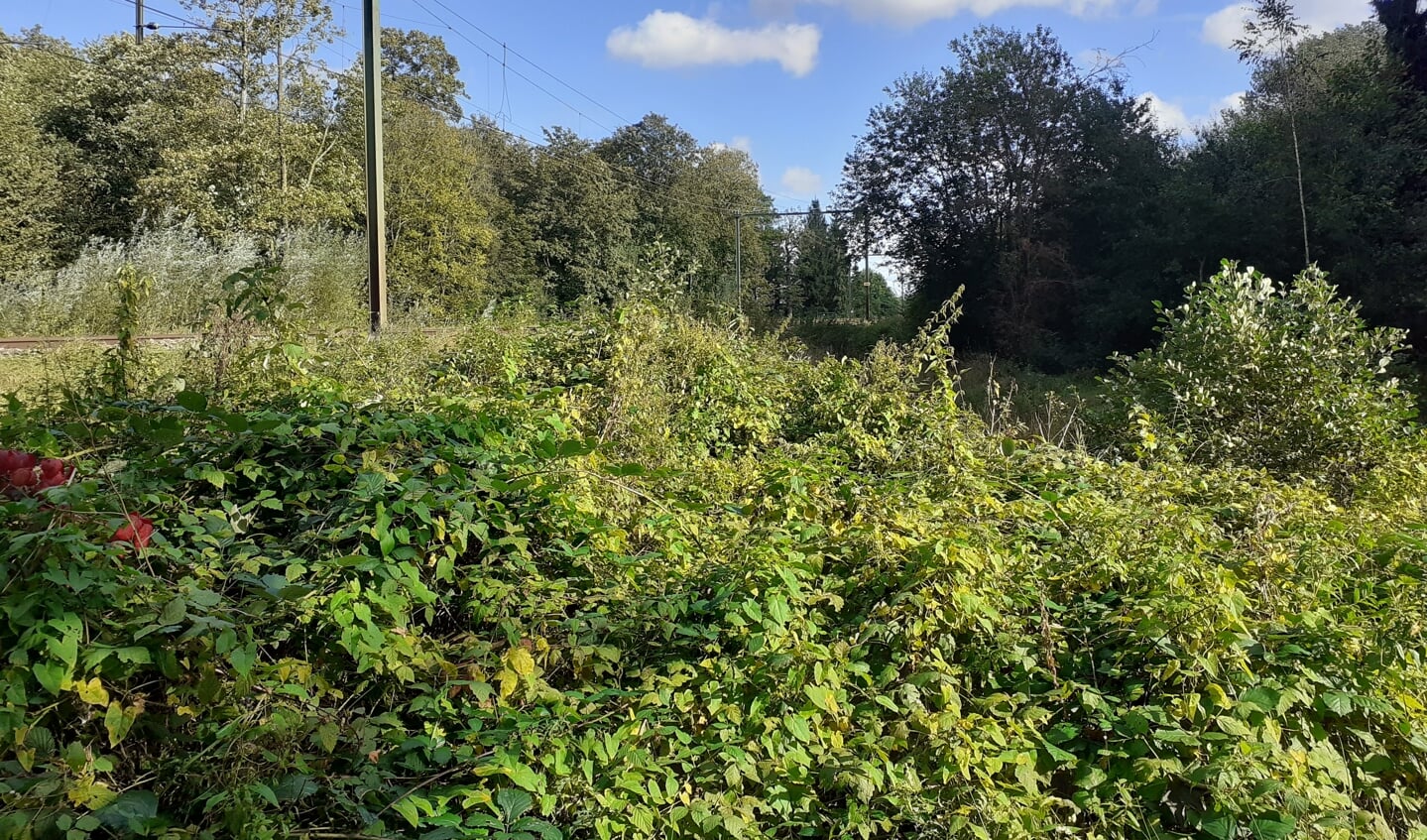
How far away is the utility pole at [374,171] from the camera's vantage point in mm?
8102

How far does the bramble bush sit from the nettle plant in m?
2.22

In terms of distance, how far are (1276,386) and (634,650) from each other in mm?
4944

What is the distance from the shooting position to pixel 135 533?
5.95ft

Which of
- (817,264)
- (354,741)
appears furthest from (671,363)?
(817,264)

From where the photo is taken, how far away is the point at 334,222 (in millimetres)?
20797

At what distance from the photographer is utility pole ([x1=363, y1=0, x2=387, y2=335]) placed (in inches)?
319

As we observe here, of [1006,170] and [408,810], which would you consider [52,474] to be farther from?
[1006,170]

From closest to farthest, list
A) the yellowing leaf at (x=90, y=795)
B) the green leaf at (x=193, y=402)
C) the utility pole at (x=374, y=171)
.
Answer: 1. the yellowing leaf at (x=90, y=795)
2. the green leaf at (x=193, y=402)
3. the utility pole at (x=374, y=171)

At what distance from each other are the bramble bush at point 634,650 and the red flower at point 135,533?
0.05 feet

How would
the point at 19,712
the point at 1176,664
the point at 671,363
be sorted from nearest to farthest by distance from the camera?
1. the point at 19,712
2. the point at 1176,664
3. the point at 671,363

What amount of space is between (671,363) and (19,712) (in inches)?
172

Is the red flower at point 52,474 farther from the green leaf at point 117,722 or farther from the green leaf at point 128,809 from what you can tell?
the green leaf at point 128,809

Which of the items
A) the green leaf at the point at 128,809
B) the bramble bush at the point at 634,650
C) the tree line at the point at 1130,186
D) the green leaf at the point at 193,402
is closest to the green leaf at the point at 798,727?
the bramble bush at the point at 634,650

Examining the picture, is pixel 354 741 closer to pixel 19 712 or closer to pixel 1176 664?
pixel 19 712
